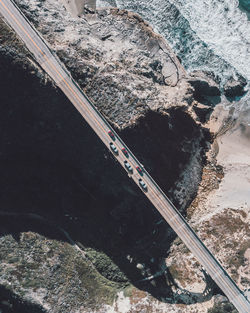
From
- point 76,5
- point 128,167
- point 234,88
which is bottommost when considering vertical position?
point 234,88

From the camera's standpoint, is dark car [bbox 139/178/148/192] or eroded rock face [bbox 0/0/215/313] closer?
eroded rock face [bbox 0/0/215/313]

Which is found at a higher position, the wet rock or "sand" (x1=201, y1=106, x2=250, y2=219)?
the wet rock

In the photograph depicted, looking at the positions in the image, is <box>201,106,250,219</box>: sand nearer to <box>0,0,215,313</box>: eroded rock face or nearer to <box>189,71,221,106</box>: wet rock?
<box>189,71,221,106</box>: wet rock

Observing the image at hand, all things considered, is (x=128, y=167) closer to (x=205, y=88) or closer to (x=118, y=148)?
(x=118, y=148)

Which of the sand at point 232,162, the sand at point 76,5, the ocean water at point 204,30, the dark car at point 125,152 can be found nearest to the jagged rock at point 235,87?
the ocean water at point 204,30

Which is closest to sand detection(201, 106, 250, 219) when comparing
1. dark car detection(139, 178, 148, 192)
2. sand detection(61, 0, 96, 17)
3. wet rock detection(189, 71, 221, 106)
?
wet rock detection(189, 71, 221, 106)

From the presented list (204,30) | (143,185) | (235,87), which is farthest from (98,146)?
(204,30)

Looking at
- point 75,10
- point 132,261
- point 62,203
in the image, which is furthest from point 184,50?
point 132,261
